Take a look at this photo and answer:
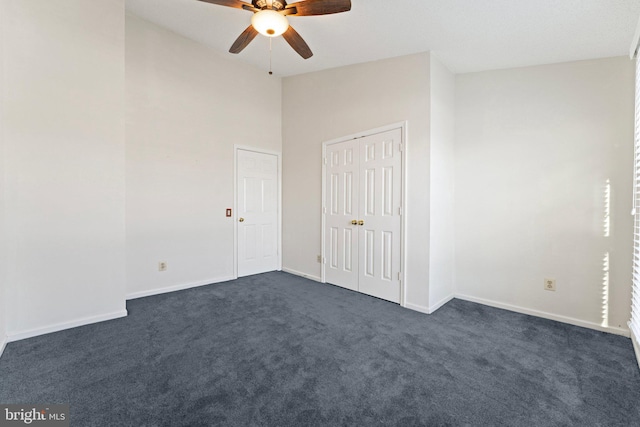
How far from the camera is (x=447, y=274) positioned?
334 centimetres

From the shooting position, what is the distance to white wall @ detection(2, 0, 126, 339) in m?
2.33

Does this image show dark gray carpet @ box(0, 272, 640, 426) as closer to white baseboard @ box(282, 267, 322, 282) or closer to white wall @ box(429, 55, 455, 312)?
white wall @ box(429, 55, 455, 312)

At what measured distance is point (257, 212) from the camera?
4.49 m

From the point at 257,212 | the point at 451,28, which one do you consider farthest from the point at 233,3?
the point at 257,212

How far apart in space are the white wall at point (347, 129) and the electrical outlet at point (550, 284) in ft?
3.96

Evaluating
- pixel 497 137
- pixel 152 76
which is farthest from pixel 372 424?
pixel 152 76

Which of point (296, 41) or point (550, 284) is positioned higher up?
point (296, 41)

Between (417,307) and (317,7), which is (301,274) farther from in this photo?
(317,7)

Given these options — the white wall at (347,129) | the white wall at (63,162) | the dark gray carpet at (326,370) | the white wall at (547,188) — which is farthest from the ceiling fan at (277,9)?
the dark gray carpet at (326,370)

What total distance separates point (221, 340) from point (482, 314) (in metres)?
2.64

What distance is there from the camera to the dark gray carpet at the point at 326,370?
156 centimetres

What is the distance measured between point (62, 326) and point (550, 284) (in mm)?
4730

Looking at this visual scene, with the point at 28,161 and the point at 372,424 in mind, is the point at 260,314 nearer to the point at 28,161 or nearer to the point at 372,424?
the point at 372,424

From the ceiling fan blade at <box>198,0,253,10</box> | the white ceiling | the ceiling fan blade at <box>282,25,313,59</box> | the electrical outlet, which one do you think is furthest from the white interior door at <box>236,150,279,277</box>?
the electrical outlet
